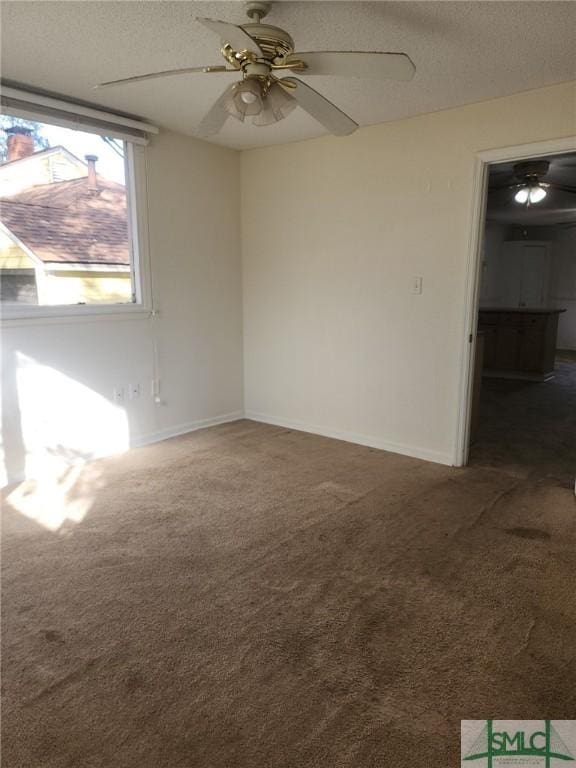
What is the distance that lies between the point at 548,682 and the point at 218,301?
3.69 m

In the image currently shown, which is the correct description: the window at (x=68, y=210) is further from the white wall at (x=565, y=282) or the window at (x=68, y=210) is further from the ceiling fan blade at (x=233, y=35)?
the white wall at (x=565, y=282)

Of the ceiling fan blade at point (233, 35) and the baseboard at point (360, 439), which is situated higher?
the ceiling fan blade at point (233, 35)

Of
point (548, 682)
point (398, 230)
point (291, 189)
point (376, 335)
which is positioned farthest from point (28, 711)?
point (291, 189)

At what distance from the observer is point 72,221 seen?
3.52 meters

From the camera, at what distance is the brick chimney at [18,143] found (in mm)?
3127

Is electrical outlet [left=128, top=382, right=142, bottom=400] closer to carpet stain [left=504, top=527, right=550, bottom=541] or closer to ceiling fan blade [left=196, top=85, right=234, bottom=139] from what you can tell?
ceiling fan blade [left=196, top=85, right=234, bottom=139]

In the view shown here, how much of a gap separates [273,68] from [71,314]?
2.23 meters

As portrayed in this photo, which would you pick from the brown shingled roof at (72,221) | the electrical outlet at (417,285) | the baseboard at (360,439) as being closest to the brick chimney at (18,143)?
the brown shingled roof at (72,221)

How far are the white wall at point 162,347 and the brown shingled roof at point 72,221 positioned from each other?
28cm

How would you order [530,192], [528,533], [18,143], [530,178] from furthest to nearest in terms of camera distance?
[530,192] → [530,178] → [18,143] → [528,533]

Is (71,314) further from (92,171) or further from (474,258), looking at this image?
(474,258)

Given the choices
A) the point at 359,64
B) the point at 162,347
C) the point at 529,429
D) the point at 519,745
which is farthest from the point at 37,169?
the point at 529,429

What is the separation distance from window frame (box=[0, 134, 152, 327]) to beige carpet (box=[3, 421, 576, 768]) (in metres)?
1.18

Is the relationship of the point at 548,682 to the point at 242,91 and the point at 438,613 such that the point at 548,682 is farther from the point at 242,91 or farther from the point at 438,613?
the point at 242,91
